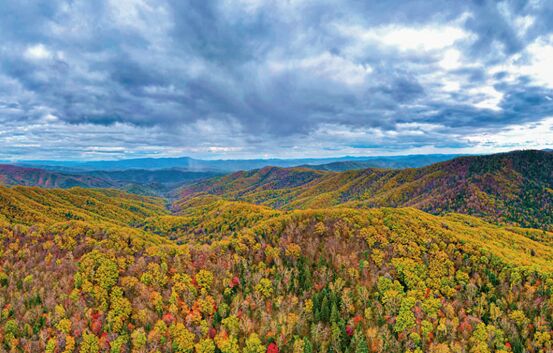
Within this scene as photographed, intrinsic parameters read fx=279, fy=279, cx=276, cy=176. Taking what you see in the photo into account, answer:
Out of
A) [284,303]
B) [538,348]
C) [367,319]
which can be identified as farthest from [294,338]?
[538,348]

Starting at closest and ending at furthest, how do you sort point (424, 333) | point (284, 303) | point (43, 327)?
point (424, 333), point (43, 327), point (284, 303)

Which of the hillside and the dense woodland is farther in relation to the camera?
the hillside

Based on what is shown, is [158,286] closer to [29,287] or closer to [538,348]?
[29,287]

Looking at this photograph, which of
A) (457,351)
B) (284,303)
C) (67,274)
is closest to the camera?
(457,351)

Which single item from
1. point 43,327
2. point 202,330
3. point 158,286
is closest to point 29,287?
point 43,327

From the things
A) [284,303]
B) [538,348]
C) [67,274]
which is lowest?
[538,348]

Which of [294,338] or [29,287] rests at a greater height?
[29,287]

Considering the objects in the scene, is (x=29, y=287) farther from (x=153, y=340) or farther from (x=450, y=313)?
Result: (x=450, y=313)

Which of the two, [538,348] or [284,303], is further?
[284,303]

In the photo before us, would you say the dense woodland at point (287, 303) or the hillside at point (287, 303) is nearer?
the dense woodland at point (287, 303)
